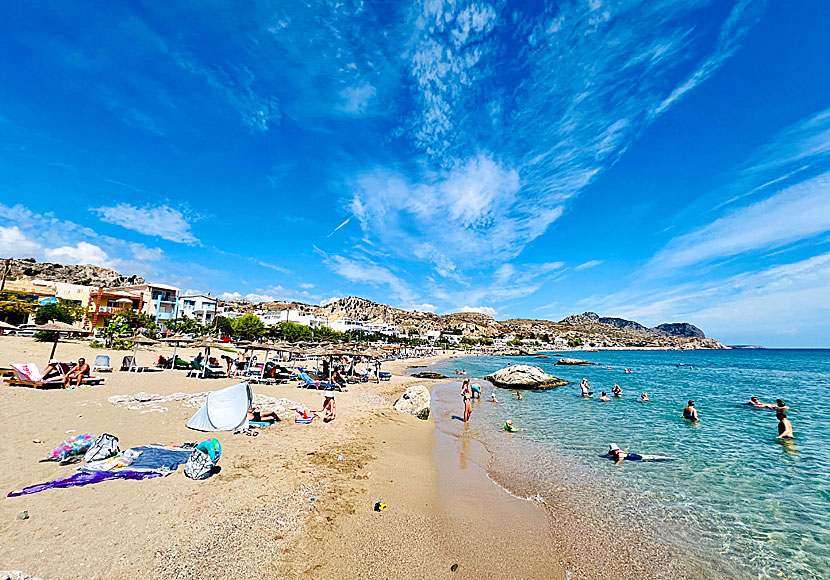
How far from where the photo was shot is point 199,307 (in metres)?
75.1

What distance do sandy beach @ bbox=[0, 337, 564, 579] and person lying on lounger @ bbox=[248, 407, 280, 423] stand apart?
1177 mm

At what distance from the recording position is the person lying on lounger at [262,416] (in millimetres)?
11410

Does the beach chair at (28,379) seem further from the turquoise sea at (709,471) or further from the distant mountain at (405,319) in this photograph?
the distant mountain at (405,319)

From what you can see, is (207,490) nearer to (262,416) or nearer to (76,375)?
(262,416)

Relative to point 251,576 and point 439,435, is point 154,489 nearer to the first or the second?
point 251,576

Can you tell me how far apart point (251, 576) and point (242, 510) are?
66.8 inches

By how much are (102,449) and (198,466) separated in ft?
6.47

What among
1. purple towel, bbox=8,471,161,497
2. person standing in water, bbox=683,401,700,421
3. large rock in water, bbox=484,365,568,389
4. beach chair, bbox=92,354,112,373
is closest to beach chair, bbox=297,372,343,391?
beach chair, bbox=92,354,112,373

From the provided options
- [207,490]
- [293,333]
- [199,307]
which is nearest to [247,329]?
[293,333]

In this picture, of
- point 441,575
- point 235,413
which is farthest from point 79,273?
point 441,575

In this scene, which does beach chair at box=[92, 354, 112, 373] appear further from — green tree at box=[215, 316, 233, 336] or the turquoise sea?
green tree at box=[215, 316, 233, 336]

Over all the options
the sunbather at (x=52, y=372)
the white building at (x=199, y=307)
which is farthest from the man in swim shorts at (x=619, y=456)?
the white building at (x=199, y=307)

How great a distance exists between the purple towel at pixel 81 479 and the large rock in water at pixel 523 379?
88.4 feet

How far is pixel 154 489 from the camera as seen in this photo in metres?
6.26
